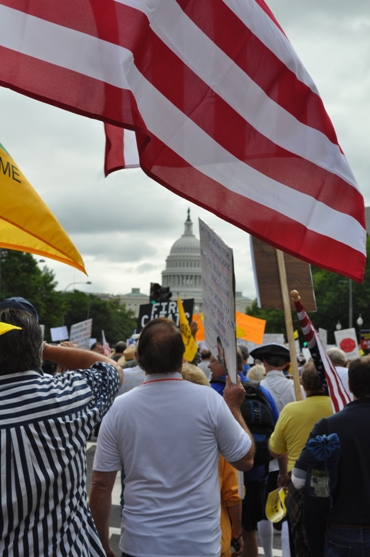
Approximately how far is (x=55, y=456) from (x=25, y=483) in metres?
0.14

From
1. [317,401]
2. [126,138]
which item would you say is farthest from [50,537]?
[317,401]

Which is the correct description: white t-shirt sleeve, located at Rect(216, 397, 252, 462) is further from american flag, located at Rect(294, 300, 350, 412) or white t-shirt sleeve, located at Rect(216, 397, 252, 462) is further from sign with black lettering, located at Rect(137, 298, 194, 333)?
sign with black lettering, located at Rect(137, 298, 194, 333)

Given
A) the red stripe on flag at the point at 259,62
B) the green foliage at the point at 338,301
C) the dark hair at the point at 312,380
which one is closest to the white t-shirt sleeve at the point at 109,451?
the red stripe on flag at the point at 259,62

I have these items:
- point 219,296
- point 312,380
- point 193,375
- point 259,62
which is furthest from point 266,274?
point 259,62

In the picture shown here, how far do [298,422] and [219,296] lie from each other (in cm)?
172

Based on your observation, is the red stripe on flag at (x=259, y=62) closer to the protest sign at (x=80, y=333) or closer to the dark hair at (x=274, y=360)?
the dark hair at (x=274, y=360)

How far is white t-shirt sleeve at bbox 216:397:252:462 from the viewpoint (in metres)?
3.45

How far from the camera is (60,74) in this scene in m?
2.72

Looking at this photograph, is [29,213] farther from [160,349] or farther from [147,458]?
[147,458]

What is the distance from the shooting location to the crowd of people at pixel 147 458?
2551mm

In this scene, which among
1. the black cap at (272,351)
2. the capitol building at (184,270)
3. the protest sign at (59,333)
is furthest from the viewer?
the capitol building at (184,270)

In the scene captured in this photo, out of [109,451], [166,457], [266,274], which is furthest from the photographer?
[266,274]

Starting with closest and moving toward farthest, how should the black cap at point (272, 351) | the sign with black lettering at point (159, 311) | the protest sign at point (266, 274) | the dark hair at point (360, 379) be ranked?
1. the dark hair at point (360, 379)
2. the protest sign at point (266, 274)
3. the black cap at point (272, 351)
4. the sign with black lettering at point (159, 311)

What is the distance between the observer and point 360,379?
3984 millimetres
